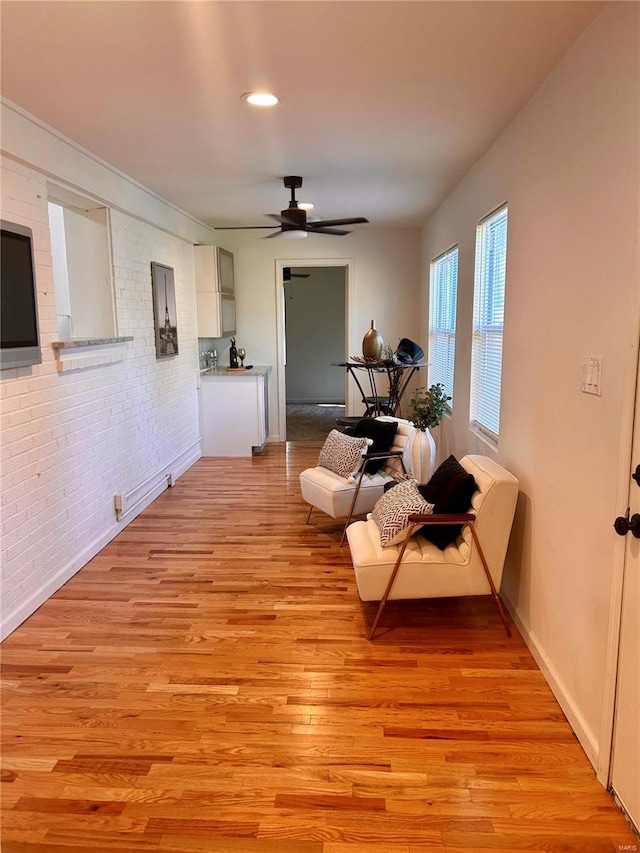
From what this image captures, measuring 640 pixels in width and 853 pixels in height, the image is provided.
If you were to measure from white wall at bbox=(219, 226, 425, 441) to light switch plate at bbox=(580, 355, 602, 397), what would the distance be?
4948 millimetres

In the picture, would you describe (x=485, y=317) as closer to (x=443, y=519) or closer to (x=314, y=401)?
(x=443, y=519)

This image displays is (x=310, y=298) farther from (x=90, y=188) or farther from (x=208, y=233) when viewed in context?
(x=90, y=188)

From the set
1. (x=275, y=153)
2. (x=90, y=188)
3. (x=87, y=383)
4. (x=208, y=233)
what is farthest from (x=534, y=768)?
(x=208, y=233)

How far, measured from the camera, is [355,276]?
6895 mm

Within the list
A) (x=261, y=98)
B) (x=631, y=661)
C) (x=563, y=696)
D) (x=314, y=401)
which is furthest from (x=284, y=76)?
(x=314, y=401)

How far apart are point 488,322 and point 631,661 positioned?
237cm

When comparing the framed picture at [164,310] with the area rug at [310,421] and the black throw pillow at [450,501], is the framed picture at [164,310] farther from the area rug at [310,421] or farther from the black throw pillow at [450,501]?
the black throw pillow at [450,501]

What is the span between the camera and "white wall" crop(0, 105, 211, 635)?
9.24 ft

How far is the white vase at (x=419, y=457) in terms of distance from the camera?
3.98 m

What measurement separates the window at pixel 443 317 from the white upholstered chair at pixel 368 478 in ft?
3.27

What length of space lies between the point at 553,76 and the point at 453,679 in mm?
2553

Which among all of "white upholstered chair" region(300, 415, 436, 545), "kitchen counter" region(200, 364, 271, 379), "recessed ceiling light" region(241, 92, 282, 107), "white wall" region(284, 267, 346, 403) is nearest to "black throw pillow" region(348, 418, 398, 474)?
"white upholstered chair" region(300, 415, 436, 545)

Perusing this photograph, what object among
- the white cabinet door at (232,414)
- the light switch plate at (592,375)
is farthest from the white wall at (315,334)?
the light switch plate at (592,375)

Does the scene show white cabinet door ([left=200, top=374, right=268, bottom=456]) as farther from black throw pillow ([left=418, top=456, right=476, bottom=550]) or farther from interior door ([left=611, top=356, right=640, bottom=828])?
interior door ([left=611, top=356, right=640, bottom=828])
